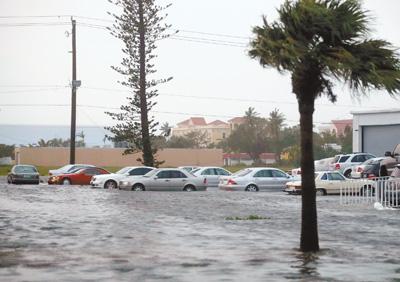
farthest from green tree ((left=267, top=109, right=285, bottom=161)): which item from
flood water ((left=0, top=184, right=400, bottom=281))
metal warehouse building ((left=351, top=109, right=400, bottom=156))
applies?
flood water ((left=0, top=184, right=400, bottom=281))

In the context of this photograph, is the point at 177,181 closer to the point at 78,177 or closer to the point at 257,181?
the point at 257,181

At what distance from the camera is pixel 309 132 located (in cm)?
1437

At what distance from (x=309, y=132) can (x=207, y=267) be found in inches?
127

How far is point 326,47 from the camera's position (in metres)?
13.8

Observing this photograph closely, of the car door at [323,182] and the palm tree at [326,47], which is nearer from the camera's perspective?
the palm tree at [326,47]

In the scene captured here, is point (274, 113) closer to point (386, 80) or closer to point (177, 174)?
point (177, 174)

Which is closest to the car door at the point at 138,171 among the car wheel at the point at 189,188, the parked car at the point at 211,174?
the parked car at the point at 211,174

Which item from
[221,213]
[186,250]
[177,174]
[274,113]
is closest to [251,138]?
[274,113]

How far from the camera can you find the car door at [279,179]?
41219 mm

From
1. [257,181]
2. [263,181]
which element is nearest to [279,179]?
[263,181]

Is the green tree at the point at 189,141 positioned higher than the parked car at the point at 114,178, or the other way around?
the green tree at the point at 189,141

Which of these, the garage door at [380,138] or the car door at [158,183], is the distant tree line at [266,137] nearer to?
the garage door at [380,138]

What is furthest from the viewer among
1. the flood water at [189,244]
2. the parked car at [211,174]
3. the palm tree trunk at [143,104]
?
the palm tree trunk at [143,104]

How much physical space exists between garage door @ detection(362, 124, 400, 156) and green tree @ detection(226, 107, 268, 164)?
68068mm
